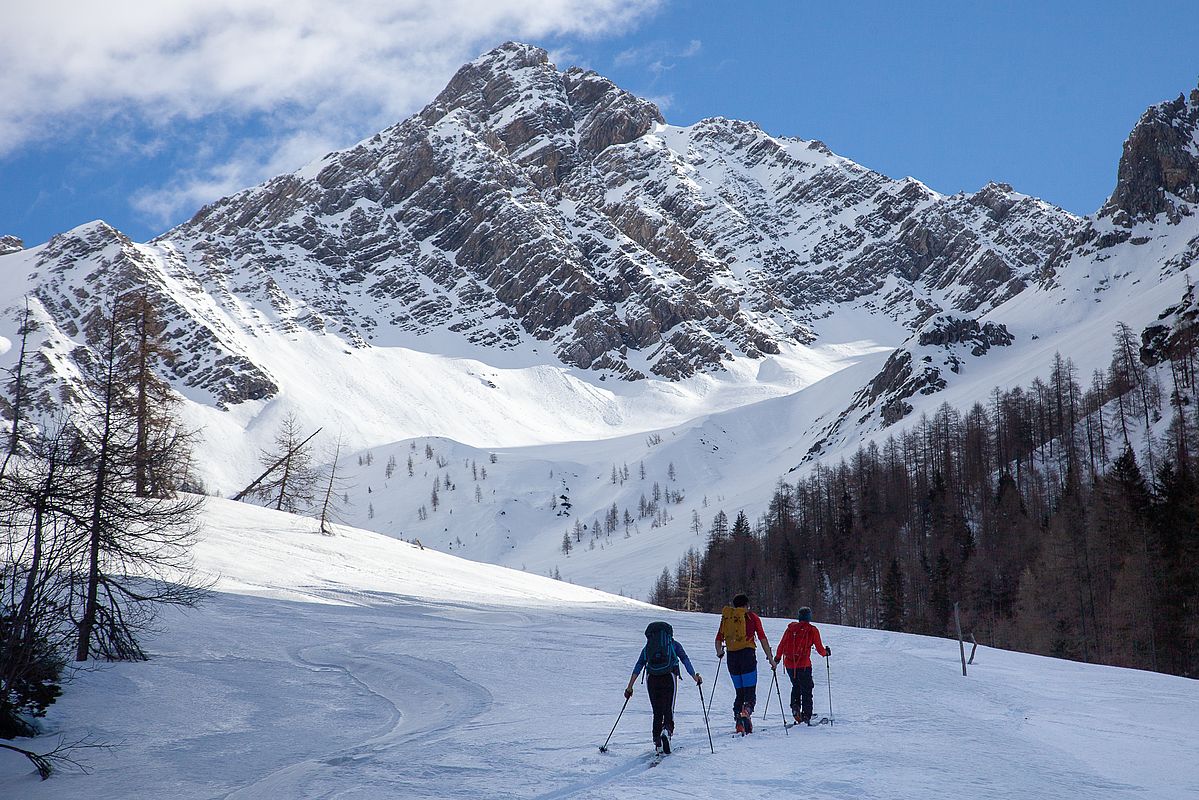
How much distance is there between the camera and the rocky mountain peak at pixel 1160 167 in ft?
576

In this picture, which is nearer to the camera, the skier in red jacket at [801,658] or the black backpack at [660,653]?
the black backpack at [660,653]

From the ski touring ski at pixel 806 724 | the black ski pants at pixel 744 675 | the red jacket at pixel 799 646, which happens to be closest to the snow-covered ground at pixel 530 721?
the ski touring ski at pixel 806 724

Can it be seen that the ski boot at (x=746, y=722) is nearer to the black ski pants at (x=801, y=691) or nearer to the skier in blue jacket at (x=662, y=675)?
the black ski pants at (x=801, y=691)

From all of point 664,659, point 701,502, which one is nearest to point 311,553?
point 664,659

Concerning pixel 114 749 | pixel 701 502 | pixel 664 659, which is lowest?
pixel 114 749

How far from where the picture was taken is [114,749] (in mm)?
A: 12406

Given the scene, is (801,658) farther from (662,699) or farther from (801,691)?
(662,699)

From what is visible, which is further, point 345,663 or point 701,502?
point 701,502

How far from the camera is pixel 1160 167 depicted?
590ft

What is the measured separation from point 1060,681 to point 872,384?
156 metres

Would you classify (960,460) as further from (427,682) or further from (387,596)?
(427,682)

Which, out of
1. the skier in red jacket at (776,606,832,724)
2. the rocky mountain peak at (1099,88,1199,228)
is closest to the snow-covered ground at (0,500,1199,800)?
the skier in red jacket at (776,606,832,724)

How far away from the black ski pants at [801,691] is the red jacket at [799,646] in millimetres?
115

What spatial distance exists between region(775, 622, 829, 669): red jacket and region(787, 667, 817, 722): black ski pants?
115 mm
